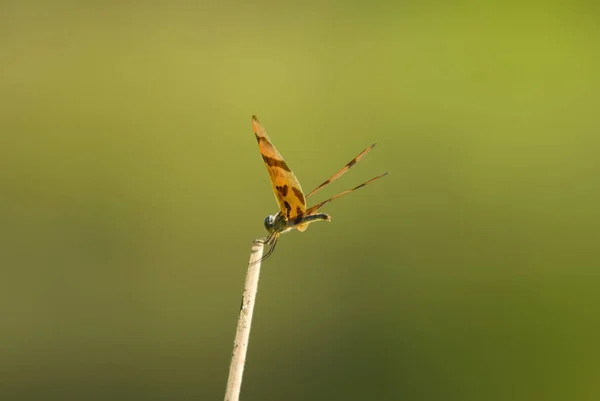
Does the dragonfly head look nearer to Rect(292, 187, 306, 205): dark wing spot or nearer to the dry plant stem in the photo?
Rect(292, 187, 306, 205): dark wing spot

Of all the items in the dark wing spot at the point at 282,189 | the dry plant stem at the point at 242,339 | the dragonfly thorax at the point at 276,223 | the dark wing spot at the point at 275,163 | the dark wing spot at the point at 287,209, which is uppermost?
the dark wing spot at the point at 275,163

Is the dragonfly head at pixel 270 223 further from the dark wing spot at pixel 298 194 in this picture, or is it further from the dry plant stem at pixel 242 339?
the dry plant stem at pixel 242 339

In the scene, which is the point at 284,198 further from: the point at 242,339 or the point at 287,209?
the point at 242,339

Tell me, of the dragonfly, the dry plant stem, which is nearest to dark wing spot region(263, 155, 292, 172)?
the dragonfly

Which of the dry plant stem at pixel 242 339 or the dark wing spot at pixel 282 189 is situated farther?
the dark wing spot at pixel 282 189

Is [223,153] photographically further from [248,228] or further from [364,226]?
[364,226]

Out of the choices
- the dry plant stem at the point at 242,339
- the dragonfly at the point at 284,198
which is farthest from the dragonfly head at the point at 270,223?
the dry plant stem at the point at 242,339

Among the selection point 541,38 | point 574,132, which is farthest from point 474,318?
point 541,38

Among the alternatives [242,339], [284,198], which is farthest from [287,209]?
[242,339]
